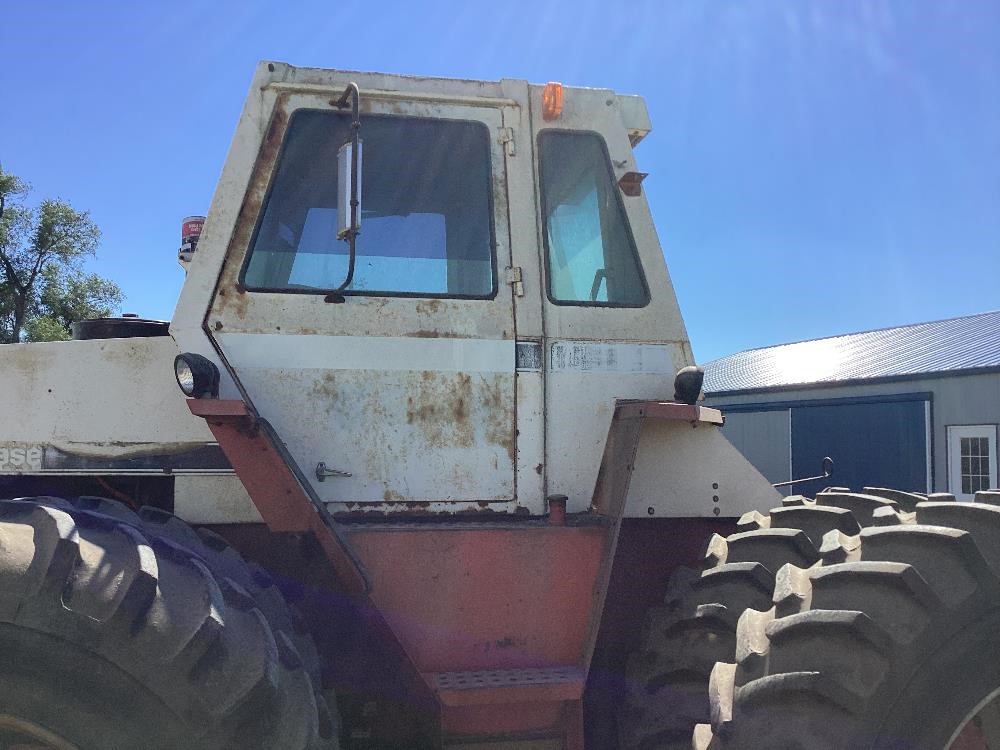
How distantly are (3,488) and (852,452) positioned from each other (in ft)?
59.6

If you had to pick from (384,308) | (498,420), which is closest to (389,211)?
(384,308)

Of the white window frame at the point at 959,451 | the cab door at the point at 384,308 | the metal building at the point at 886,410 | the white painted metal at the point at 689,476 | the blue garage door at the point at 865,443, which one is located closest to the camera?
the cab door at the point at 384,308

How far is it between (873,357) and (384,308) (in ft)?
64.8

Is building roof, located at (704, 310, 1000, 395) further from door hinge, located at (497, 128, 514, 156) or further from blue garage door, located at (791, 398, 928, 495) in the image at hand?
door hinge, located at (497, 128, 514, 156)

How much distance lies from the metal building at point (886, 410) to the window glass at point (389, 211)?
15458mm

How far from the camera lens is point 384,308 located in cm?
300

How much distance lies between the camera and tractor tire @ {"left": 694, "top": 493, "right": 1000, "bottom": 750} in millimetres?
2217

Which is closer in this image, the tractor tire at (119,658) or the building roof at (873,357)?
the tractor tire at (119,658)

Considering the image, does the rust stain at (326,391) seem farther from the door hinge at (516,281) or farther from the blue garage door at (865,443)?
the blue garage door at (865,443)

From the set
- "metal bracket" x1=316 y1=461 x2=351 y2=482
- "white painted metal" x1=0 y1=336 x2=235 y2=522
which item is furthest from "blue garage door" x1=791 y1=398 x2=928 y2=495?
"white painted metal" x1=0 y1=336 x2=235 y2=522

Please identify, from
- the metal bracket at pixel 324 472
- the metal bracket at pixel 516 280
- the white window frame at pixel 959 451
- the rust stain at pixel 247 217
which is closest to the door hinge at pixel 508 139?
the metal bracket at pixel 516 280

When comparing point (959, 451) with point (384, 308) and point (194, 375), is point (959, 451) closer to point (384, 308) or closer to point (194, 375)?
point (384, 308)

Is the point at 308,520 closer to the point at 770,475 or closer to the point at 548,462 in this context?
the point at 548,462

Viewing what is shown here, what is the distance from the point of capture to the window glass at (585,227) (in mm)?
3219
